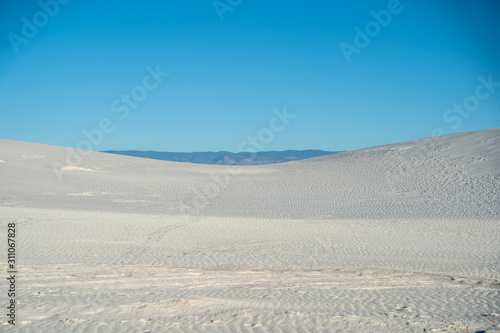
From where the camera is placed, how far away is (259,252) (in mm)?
10727

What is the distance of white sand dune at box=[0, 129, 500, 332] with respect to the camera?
5.68 metres

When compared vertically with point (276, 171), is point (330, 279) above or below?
below

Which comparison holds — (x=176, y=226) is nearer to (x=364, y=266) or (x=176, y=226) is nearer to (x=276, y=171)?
(x=364, y=266)

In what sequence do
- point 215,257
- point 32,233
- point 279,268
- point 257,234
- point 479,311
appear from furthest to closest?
1. point 257,234
2. point 32,233
3. point 215,257
4. point 279,268
5. point 479,311

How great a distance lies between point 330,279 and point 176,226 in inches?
328

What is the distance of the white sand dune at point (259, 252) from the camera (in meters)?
5.68

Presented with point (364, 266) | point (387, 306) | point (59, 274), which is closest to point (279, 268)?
point (364, 266)

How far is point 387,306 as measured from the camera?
627 cm

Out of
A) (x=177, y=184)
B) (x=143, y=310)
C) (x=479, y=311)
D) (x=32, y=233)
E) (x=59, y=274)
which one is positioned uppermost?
(x=177, y=184)

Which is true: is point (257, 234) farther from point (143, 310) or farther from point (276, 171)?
point (276, 171)

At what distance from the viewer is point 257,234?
13570 millimetres

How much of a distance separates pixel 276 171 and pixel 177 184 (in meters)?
11.3

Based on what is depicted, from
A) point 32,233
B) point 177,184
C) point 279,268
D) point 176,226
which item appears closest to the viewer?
point 279,268

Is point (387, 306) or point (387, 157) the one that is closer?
point (387, 306)
